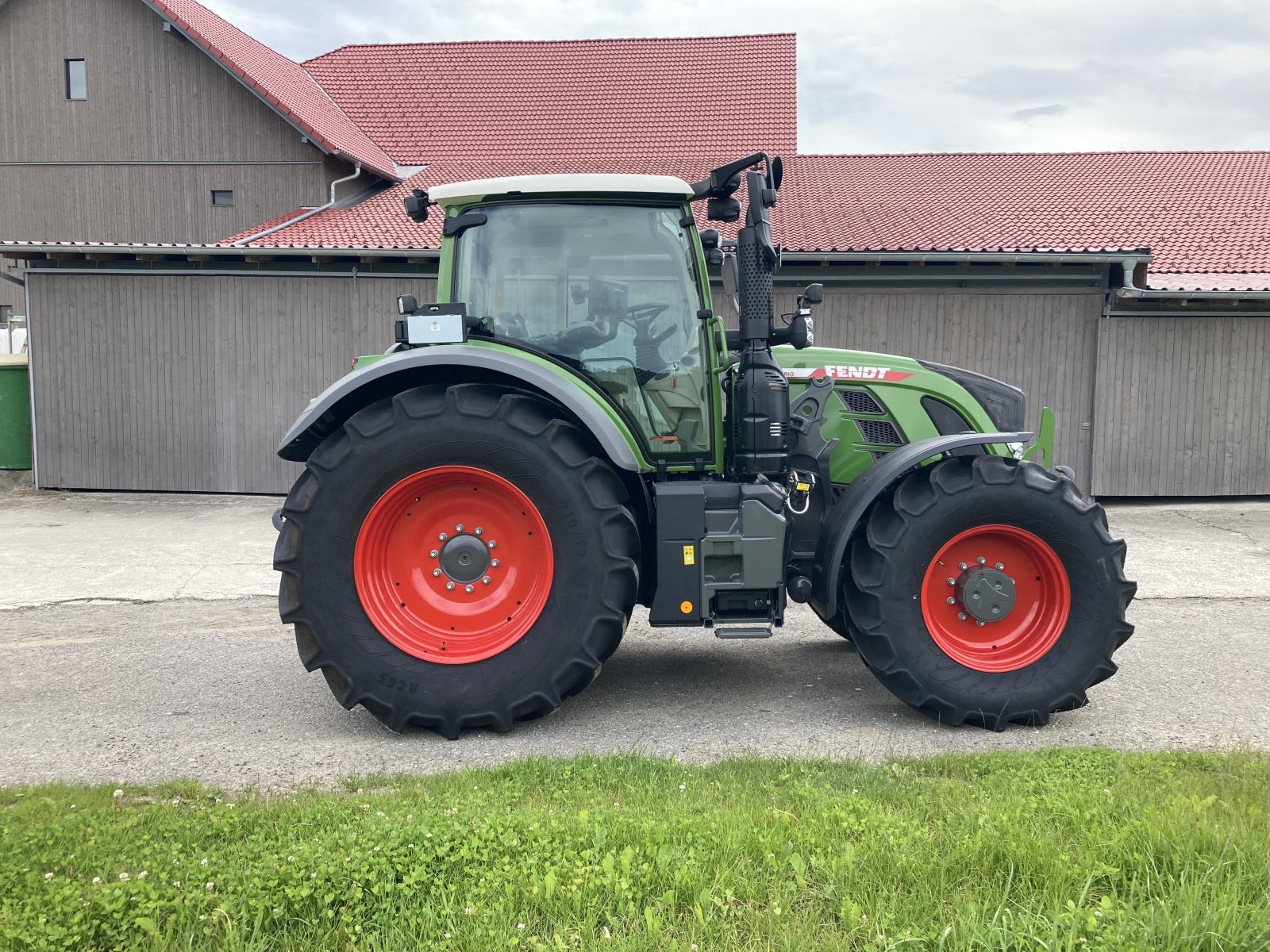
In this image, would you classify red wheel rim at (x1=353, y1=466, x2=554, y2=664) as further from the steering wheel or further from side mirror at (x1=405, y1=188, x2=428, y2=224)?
side mirror at (x1=405, y1=188, x2=428, y2=224)

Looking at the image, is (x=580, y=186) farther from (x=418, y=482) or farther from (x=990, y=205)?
(x=990, y=205)

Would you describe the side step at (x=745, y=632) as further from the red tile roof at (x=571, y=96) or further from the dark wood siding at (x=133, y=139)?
the red tile roof at (x=571, y=96)

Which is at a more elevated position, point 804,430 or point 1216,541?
point 804,430

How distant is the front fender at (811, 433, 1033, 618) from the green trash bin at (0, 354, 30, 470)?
11.4 m

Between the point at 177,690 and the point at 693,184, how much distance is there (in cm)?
344

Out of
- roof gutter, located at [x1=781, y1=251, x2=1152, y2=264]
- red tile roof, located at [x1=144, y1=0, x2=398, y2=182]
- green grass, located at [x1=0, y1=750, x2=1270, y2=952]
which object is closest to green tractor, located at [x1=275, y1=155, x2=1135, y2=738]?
green grass, located at [x1=0, y1=750, x2=1270, y2=952]

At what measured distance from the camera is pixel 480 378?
4266 millimetres

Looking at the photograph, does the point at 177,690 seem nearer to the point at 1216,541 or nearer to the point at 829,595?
the point at 829,595

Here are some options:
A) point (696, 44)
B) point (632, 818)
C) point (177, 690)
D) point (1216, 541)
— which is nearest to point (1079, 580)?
point (632, 818)

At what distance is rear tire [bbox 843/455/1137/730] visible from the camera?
4.18 m

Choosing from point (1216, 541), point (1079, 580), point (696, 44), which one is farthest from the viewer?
point (696, 44)

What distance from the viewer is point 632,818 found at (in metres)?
2.93

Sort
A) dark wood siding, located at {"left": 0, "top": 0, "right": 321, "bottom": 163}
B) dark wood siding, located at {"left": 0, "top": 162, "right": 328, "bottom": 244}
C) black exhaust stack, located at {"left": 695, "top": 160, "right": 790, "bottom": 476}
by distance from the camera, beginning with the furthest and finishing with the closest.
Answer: dark wood siding, located at {"left": 0, "top": 162, "right": 328, "bottom": 244} → dark wood siding, located at {"left": 0, "top": 0, "right": 321, "bottom": 163} → black exhaust stack, located at {"left": 695, "top": 160, "right": 790, "bottom": 476}

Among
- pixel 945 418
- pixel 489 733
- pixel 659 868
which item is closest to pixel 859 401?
pixel 945 418
